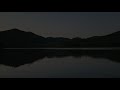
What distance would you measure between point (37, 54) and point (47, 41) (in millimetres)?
242

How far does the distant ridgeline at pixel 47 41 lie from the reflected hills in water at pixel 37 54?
0.28 ft

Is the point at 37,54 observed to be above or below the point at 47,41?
below

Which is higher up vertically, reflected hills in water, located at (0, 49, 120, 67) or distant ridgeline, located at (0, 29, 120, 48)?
distant ridgeline, located at (0, 29, 120, 48)

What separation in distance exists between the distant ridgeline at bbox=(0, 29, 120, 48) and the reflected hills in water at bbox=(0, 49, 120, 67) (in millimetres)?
85

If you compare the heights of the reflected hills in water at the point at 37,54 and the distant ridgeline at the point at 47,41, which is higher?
the distant ridgeline at the point at 47,41

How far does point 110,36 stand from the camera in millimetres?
2812

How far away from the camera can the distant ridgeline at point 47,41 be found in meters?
2.76

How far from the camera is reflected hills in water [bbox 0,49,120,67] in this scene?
2.70 meters

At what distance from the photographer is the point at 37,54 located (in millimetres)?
2775

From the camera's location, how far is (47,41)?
112 inches
